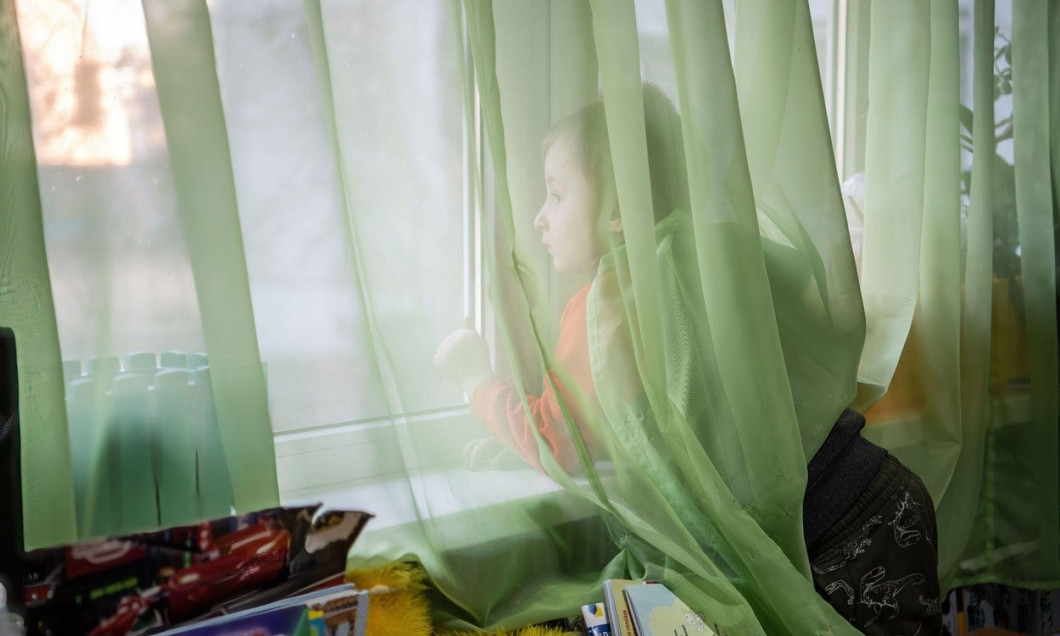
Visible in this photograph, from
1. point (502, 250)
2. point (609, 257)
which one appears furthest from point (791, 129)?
point (502, 250)

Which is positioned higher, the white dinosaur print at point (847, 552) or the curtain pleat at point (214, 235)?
the curtain pleat at point (214, 235)

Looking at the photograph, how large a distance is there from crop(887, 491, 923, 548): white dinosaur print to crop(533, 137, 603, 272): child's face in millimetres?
516

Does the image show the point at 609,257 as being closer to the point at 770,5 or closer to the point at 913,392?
the point at 770,5

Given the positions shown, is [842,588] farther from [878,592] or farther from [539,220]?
[539,220]

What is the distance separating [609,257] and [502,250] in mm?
126

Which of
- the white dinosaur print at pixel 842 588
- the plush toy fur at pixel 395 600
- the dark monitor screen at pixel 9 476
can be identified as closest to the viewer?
the dark monitor screen at pixel 9 476

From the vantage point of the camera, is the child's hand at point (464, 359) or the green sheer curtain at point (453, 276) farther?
the child's hand at point (464, 359)

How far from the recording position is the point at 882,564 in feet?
3.45

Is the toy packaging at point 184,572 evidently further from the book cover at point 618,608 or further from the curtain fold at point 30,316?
the book cover at point 618,608

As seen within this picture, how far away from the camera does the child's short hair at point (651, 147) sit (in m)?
0.96

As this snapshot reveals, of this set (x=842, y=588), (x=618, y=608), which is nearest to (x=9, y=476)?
(x=618, y=608)

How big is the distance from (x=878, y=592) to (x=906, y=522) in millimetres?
96

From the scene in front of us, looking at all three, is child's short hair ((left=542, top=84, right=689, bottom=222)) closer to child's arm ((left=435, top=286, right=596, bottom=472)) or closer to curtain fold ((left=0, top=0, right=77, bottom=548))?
child's arm ((left=435, top=286, right=596, bottom=472))

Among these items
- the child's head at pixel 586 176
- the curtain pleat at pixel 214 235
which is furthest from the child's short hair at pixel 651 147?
the curtain pleat at pixel 214 235
